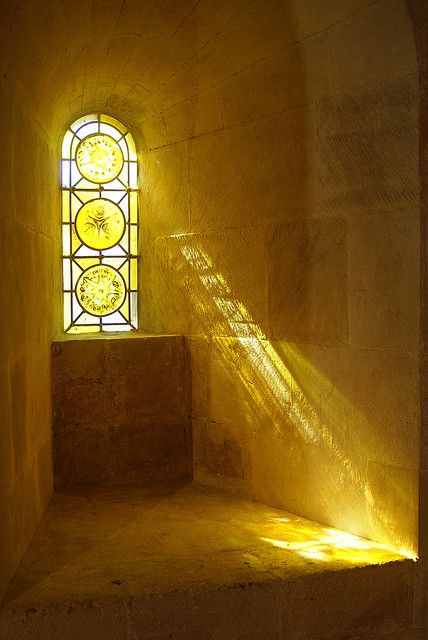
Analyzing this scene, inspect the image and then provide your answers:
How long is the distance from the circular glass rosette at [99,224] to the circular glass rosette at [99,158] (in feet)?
0.46

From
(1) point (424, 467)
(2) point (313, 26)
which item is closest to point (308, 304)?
(1) point (424, 467)

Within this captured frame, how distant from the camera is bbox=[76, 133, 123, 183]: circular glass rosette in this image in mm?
4016

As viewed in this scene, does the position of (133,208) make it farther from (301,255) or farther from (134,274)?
(301,255)

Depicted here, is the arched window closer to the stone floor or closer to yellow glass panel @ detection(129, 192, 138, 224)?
yellow glass panel @ detection(129, 192, 138, 224)

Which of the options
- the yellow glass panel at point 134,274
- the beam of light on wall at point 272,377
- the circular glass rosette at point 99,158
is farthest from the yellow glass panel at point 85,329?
the circular glass rosette at point 99,158

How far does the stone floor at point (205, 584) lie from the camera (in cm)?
246

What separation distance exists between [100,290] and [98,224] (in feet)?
1.21

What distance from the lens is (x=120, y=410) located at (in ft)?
12.5

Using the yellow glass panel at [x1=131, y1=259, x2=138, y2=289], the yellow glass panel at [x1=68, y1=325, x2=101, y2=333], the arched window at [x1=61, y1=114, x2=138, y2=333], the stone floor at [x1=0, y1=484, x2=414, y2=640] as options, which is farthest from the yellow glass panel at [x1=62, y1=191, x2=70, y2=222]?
the stone floor at [x1=0, y1=484, x2=414, y2=640]

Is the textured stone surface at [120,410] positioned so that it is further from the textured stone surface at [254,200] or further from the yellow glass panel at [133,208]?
the yellow glass panel at [133,208]

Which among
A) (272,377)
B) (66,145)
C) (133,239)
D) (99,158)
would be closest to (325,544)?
(272,377)

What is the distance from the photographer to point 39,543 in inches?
117

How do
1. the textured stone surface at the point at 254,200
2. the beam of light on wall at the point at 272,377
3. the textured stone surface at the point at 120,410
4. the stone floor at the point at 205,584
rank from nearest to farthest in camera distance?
1. the stone floor at the point at 205,584
2. the textured stone surface at the point at 254,200
3. the beam of light on wall at the point at 272,377
4. the textured stone surface at the point at 120,410

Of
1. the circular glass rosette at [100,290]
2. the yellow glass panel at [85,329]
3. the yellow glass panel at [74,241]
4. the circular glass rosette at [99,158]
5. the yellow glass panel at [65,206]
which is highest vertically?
the circular glass rosette at [99,158]
